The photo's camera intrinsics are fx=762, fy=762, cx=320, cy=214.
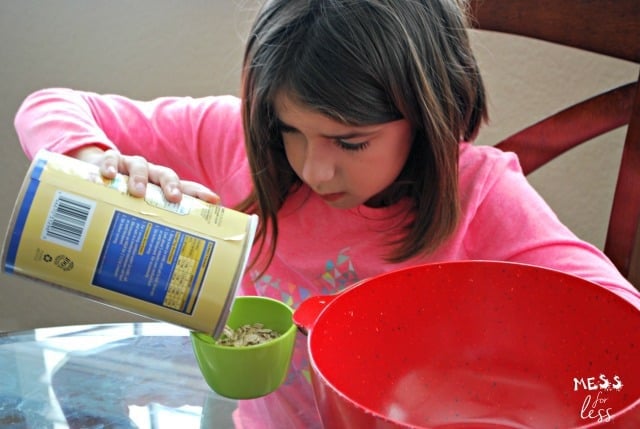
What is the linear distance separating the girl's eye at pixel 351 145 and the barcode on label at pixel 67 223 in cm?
25

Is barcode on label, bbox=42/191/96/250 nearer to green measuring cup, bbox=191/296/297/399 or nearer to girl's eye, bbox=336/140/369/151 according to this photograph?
green measuring cup, bbox=191/296/297/399

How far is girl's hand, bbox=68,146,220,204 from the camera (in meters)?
0.54

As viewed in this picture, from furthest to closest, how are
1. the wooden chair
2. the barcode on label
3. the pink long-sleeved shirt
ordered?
1. the wooden chair
2. the pink long-sleeved shirt
3. the barcode on label

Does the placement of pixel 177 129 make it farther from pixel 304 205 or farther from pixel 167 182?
pixel 167 182

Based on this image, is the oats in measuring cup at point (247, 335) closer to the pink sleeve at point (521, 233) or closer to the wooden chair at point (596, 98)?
the pink sleeve at point (521, 233)

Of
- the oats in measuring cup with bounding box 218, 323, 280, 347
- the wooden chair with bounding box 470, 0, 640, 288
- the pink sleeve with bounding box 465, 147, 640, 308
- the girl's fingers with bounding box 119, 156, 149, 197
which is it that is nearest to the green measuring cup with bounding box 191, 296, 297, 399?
the oats in measuring cup with bounding box 218, 323, 280, 347

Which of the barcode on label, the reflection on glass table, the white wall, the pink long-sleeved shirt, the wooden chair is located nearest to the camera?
the barcode on label

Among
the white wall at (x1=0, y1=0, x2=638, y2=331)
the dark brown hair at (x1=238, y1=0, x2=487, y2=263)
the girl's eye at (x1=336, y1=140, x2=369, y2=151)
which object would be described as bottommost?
the white wall at (x1=0, y1=0, x2=638, y2=331)

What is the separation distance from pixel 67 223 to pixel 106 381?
0.22m

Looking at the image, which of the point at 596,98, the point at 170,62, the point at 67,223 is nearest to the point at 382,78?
the point at 67,223

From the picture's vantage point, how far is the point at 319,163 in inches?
26.8

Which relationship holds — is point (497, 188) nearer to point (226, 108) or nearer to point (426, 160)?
point (426, 160)

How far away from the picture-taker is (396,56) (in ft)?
2.18

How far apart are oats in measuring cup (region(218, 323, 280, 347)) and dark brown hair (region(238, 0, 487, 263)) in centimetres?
19
